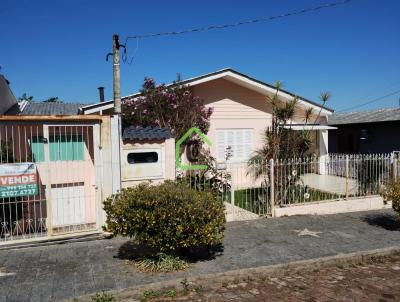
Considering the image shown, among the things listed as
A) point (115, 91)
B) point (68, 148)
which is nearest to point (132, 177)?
point (68, 148)

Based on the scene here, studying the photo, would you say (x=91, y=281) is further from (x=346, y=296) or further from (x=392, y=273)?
(x=392, y=273)

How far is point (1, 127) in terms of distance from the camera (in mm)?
6953

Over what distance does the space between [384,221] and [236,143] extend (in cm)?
630

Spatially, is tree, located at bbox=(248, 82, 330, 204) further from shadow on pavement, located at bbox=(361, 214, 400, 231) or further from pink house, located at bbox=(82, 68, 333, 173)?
pink house, located at bbox=(82, 68, 333, 173)

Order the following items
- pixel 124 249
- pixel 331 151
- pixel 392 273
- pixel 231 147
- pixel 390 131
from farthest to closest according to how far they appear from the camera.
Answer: pixel 331 151 < pixel 390 131 < pixel 231 147 < pixel 124 249 < pixel 392 273

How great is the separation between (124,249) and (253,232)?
9.39 feet

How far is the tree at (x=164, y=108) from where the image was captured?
11.7 m

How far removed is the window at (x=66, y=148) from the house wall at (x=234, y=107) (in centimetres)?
658

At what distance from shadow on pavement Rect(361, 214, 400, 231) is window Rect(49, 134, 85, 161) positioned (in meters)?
7.13

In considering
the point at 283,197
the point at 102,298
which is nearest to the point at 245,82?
the point at 283,197

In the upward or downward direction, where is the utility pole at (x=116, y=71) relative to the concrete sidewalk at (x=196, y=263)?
upward

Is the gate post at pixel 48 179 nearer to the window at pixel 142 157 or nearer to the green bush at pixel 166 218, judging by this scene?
the window at pixel 142 157

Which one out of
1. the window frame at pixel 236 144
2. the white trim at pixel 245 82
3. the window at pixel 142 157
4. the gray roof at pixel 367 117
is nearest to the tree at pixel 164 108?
the white trim at pixel 245 82

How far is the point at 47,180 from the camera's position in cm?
681
